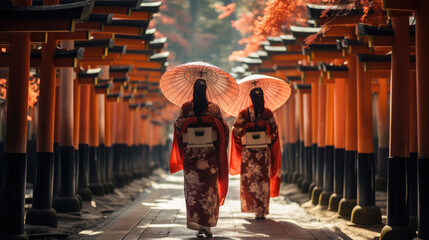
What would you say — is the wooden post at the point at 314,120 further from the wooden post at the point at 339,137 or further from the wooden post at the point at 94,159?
the wooden post at the point at 94,159

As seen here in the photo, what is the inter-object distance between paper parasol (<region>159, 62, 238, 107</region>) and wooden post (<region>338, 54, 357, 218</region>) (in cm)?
312

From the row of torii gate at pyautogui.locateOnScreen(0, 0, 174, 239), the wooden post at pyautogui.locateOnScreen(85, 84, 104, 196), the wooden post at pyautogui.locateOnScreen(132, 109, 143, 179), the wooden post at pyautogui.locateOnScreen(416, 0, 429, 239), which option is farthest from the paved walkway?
the wooden post at pyautogui.locateOnScreen(132, 109, 143, 179)

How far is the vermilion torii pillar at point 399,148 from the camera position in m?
9.95

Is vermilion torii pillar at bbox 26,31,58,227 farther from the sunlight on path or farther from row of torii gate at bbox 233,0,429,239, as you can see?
row of torii gate at bbox 233,0,429,239

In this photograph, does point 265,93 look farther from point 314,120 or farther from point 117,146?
point 117,146

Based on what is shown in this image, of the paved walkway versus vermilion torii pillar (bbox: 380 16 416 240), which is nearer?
vermilion torii pillar (bbox: 380 16 416 240)

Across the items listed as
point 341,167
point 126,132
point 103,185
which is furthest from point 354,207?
point 126,132

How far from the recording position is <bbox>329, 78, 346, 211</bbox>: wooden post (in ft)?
48.8

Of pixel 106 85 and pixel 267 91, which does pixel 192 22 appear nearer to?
pixel 106 85

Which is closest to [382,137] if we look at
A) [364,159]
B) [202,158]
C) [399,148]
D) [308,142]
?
[308,142]

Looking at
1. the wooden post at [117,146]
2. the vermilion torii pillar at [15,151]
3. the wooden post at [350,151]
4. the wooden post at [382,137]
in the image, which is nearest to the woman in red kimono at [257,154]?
the wooden post at [350,151]

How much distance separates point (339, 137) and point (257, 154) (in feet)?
9.27

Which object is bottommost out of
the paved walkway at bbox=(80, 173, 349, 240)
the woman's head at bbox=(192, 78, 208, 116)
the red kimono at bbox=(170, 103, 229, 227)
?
the paved walkway at bbox=(80, 173, 349, 240)

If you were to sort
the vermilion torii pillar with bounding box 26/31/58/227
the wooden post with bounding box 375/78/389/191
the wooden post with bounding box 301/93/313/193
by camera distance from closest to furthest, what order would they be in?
the vermilion torii pillar with bounding box 26/31/58/227 < the wooden post with bounding box 301/93/313/193 < the wooden post with bounding box 375/78/389/191
